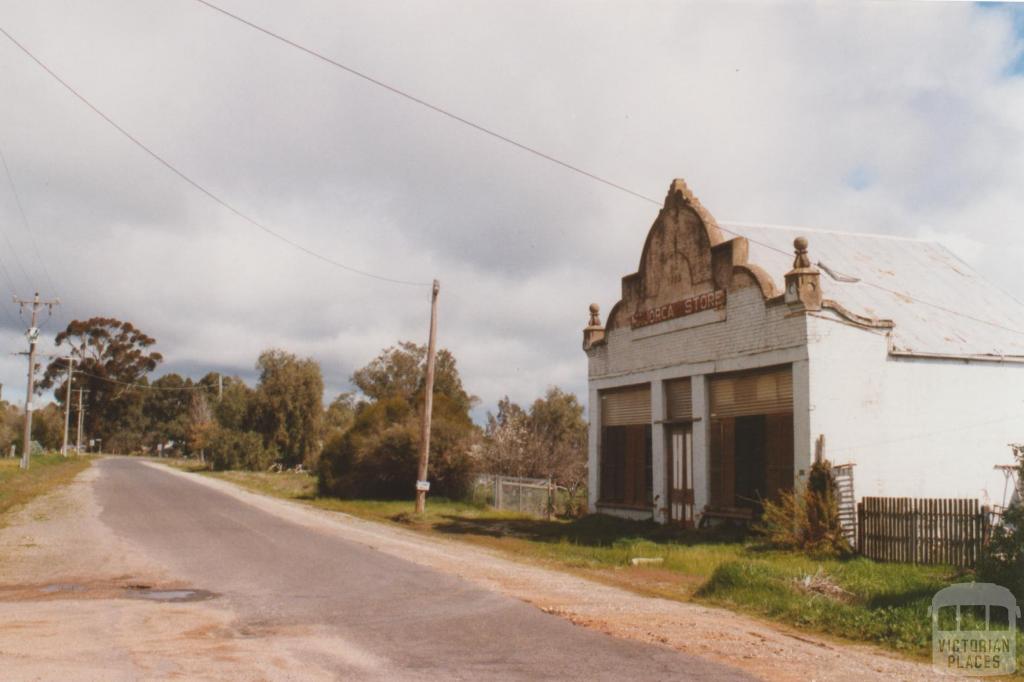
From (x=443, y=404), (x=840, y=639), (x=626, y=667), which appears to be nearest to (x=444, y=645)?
(x=626, y=667)

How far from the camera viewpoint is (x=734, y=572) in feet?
40.9

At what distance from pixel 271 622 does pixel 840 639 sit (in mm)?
6069

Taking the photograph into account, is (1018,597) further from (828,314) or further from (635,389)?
(635,389)

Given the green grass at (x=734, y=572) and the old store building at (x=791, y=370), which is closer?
the green grass at (x=734, y=572)

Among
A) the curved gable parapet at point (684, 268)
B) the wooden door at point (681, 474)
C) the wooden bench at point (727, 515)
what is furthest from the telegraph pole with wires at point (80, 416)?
the wooden bench at point (727, 515)

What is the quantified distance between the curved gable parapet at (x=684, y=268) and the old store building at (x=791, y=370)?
5cm

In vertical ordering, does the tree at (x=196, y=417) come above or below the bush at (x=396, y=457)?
above

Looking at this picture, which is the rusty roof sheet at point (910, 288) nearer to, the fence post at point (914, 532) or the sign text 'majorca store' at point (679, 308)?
the sign text 'majorca store' at point (679, 308)

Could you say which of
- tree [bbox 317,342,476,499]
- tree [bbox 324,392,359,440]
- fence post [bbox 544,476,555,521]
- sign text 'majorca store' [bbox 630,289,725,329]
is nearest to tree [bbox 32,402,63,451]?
tree [bbox 324,392,359,440]

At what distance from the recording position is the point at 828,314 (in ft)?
59.1

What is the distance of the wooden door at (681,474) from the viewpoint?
21.6 m

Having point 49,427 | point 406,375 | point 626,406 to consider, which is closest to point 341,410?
point 406,375

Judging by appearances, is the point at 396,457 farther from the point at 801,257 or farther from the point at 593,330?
the point at 801,257

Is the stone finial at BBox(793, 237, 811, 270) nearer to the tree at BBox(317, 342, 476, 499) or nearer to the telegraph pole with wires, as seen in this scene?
the tree at BBox(317, 342, 476, 499)
